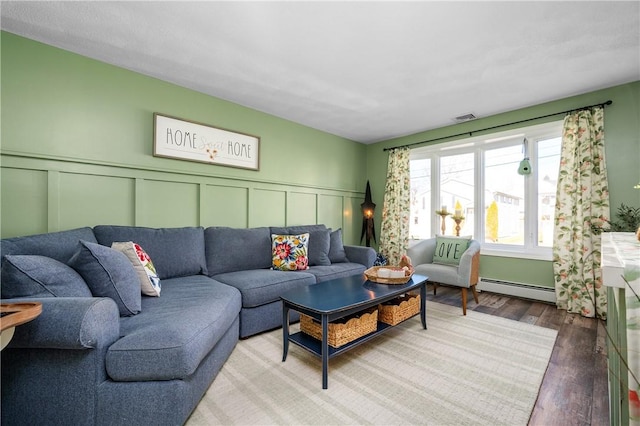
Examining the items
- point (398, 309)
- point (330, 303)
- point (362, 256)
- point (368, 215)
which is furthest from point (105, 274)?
point (368, 215)

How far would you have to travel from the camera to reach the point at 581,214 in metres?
3.02

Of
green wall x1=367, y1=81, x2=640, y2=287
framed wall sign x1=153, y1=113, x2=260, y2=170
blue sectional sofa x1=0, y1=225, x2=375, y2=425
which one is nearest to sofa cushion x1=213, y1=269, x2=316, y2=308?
blue sectional sofa x1=0, y1=225, x2=375, y2=425

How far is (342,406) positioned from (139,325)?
1.18 meters

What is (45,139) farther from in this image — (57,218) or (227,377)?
(227,377)

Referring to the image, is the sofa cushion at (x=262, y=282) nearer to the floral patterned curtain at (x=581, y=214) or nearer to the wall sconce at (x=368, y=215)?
the wall sconce at (x=368, y=215)

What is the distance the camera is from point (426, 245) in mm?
3752

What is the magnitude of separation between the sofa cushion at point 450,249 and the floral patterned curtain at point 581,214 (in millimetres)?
1002

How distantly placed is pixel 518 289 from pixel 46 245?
4.78 meters

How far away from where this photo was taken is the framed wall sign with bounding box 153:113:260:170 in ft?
9.02

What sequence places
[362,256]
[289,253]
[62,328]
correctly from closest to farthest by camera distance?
[62,328]
[289,253]
[362,256]

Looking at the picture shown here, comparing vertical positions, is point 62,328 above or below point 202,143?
below

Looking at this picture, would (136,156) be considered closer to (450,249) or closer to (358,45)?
(358,45)

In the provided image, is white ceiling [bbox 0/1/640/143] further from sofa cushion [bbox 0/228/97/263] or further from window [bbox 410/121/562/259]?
sofa cushion [bbox 0/228/97/263]

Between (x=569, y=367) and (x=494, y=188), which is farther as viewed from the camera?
(x=494, y=188)
